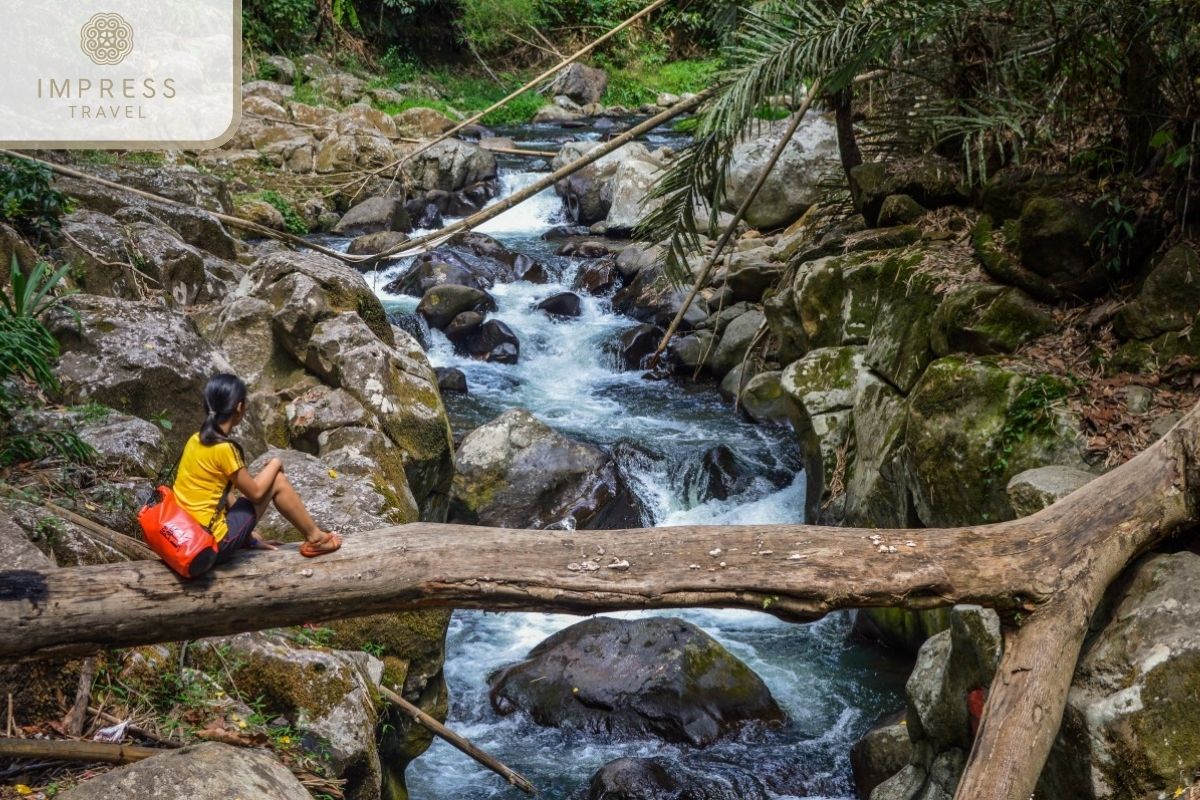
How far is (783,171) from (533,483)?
599 cm

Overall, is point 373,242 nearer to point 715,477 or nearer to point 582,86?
point 715,477

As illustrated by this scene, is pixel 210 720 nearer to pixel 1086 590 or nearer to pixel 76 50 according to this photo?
pixel 76 50

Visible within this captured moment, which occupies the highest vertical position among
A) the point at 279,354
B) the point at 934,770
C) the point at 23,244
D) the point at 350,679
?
the point at 23,244

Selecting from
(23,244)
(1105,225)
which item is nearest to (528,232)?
(23,244)

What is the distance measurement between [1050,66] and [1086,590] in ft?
13.8

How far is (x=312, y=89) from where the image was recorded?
20266 mm

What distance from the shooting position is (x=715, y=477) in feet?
31.2

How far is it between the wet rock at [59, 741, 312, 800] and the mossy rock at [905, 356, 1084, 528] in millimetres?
3960

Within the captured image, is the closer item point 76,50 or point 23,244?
point 76,50

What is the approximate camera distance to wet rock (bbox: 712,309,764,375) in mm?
11430

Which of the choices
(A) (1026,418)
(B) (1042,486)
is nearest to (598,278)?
(A) (1026,418)

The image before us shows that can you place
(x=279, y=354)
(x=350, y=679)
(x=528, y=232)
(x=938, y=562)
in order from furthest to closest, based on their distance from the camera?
(x=528, y=232)
(x=279, y=354)
(x=350, y=679)
(x=938, y=562)

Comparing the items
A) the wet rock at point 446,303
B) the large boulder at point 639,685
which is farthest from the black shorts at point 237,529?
the wet rock at point 446,303

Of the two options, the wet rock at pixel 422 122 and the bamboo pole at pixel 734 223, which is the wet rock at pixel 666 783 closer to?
the bamboo pole at pixel 734 223
